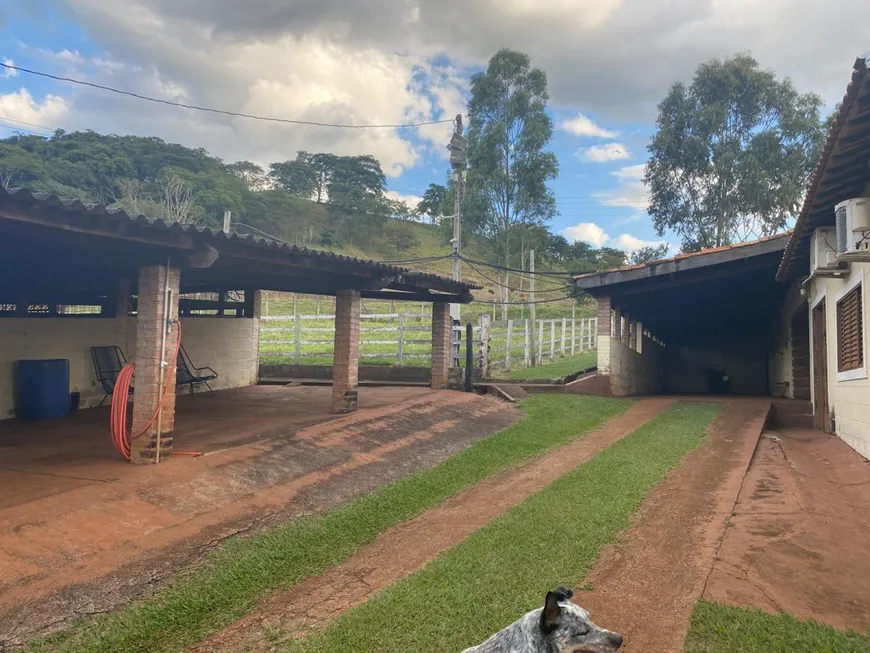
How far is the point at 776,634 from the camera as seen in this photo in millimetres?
3379

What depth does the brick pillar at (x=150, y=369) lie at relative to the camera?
6.41m

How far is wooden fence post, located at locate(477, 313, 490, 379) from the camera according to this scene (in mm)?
15562

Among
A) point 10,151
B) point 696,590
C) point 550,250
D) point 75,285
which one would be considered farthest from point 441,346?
point 10,151

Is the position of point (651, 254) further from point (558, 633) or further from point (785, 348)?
point (558, 633)

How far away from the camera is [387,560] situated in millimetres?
5020

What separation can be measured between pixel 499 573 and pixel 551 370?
13663 mm

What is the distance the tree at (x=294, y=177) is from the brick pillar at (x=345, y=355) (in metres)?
51.0

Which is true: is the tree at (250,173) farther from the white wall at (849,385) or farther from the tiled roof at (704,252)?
the white wall at (849,385)

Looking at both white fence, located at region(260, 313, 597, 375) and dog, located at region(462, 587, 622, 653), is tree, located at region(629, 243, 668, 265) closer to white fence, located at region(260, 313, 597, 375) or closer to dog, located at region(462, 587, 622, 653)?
white fence, located at region(260, 313, 597, 375)

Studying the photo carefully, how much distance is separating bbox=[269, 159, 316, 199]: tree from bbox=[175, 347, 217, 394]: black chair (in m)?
47.4

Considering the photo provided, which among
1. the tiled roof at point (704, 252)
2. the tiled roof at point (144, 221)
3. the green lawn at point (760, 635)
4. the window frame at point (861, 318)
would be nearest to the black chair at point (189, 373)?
the tiled roof at point (144, 221)

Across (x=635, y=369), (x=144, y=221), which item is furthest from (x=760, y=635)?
(x=635, y=369)

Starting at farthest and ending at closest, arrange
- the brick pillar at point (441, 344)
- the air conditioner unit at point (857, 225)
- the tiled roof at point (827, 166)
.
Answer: the brick pillar at point (441, 344)
the air conditioner unit at point (857, 225)
the tiled roof at point (827, 166)

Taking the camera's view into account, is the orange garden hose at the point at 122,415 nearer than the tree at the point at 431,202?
Yes
